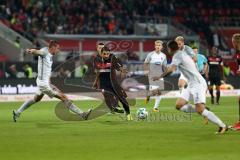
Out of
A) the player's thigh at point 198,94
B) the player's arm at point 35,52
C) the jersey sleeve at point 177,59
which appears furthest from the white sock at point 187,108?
the player's arm at point 35,52

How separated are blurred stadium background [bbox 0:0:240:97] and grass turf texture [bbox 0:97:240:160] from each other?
46.0 ft

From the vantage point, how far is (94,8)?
145 ft

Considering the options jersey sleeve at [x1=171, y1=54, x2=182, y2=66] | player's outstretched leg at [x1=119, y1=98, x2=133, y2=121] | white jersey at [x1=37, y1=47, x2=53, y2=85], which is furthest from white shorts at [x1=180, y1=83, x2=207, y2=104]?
white jersey at [x1=37, y1=47, x2=53, y2=85]

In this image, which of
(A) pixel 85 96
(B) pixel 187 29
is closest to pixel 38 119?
(A) pixel 85 96

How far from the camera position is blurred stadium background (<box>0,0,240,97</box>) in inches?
1382

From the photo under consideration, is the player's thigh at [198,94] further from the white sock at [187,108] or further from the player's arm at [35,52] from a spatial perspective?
the player's arm at [35,52]

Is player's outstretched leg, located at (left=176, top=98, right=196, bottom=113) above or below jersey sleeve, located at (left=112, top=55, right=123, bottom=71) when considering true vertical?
below

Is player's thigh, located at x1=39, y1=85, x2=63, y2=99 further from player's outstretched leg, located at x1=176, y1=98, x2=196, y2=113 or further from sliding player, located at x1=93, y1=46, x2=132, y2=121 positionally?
player's outstretched leg, located at x1=176, y1=98, x2=196, y2=113

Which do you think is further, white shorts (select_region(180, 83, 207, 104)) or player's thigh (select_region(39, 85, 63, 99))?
player's thigh (select_region(39, 85, 63, 99))

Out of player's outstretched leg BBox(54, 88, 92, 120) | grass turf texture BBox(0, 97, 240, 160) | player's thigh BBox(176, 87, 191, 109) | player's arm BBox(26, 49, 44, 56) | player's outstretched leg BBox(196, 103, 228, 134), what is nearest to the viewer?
grass turf texture BBox(0, 97, 240, 160)

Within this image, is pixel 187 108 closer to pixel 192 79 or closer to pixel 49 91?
pixel 192 79

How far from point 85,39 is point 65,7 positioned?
121 inches

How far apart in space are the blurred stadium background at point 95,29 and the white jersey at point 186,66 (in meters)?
16.6

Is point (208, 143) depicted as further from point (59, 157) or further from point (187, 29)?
point (187, 29)
